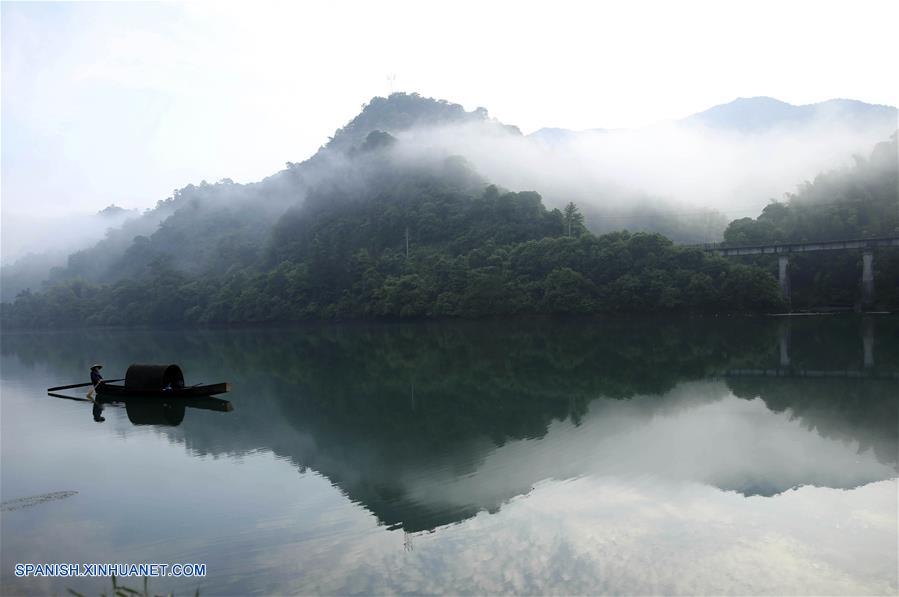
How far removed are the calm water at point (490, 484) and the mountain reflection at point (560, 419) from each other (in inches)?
3.7

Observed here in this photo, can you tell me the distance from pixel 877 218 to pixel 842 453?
221ft

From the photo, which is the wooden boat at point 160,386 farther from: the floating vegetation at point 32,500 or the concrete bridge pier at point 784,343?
the concrete bridge pier at point 784,343

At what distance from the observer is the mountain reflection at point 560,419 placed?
462 inches

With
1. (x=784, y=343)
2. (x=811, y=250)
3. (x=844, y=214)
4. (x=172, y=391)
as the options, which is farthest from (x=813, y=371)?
(x=844, y=214)

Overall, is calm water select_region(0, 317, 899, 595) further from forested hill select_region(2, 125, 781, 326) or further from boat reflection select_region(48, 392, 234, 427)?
forested hill select_region(2, 125, 781, 326)

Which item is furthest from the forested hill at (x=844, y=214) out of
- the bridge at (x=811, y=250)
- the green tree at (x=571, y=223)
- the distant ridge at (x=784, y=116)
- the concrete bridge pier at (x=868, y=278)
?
the distant ridge at (x=784, y=116)

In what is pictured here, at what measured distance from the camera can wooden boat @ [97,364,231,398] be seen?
21328 millimetres

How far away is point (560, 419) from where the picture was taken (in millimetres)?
16578

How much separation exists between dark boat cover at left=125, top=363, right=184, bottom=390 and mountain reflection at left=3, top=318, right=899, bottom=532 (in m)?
2.28

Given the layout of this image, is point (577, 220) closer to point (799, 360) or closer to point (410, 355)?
point (410, 355)

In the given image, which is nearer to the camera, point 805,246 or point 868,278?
point 868,278

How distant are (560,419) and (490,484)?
5598mm

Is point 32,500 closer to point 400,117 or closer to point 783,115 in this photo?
point 400,117

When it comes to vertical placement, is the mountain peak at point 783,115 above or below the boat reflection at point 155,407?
above
